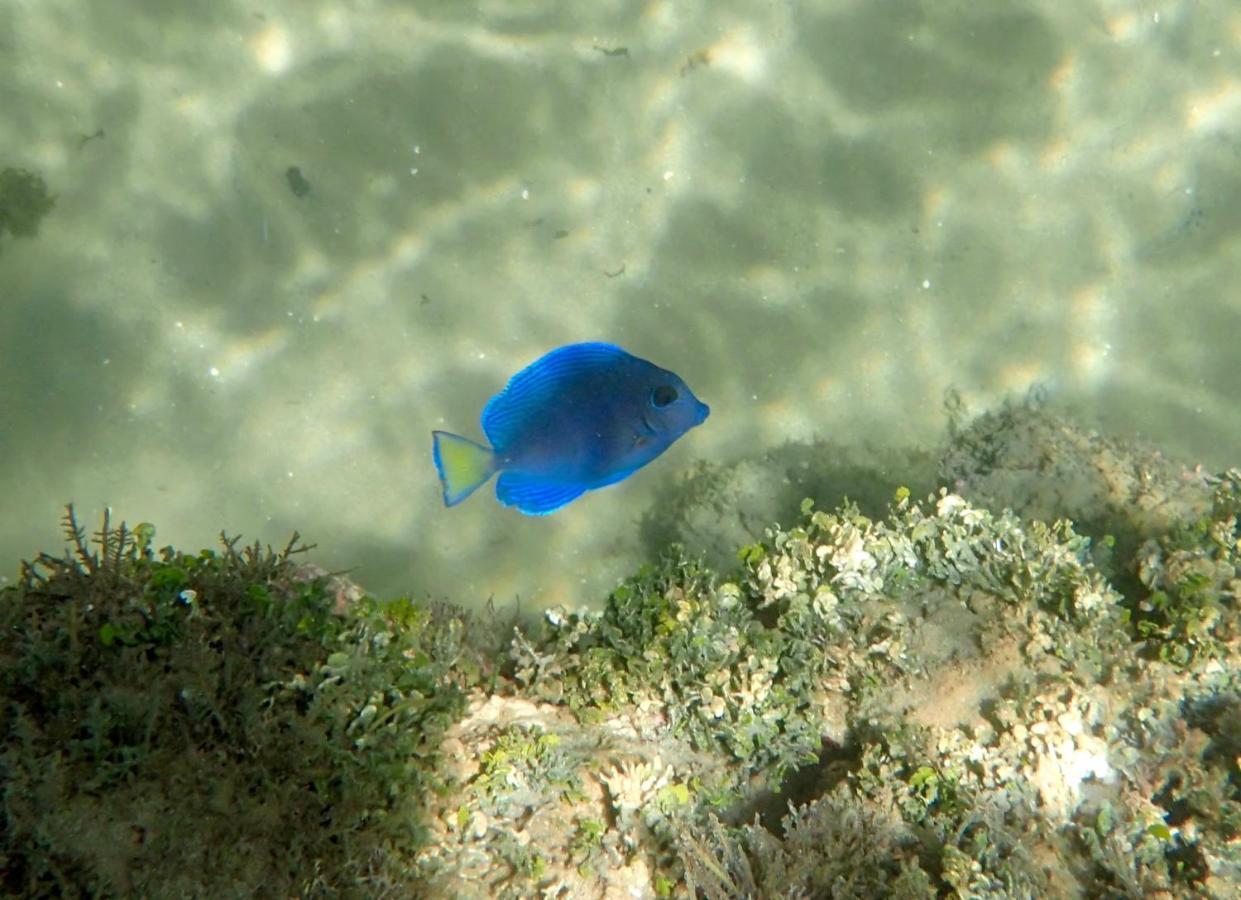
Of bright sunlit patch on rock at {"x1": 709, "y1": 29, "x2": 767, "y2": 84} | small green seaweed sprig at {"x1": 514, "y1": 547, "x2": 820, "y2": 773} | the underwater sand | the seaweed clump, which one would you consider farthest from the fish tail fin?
bright sunlit patch on rock at {"x1": 709, "y1": 29, "x2": 767, "y2": 84}

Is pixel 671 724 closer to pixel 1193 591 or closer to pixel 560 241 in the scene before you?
pixel 1193 591

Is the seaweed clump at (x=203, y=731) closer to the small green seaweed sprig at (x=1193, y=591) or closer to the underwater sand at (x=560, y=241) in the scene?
the underwater sand at (x=560, y=241)

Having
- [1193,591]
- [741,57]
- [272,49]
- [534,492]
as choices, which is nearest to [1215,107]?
[741,57]

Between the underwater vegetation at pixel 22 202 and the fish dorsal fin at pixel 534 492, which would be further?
the underwater vegetation at pixel 22 202

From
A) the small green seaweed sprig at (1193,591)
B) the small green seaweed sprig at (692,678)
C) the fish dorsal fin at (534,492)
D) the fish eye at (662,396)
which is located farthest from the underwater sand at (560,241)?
the fish eye at (662,396)

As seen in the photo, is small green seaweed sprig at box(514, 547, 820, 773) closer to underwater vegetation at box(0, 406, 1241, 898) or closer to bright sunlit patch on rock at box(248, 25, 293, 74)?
underwater vegetation at box(0, 406, 1241, 898)

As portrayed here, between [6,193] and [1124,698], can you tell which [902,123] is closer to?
[1124,698]

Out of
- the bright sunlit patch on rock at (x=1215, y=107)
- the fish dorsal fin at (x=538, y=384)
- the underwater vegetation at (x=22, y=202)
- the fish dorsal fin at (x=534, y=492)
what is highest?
the underwater vegetation at (x=22, y=202)
